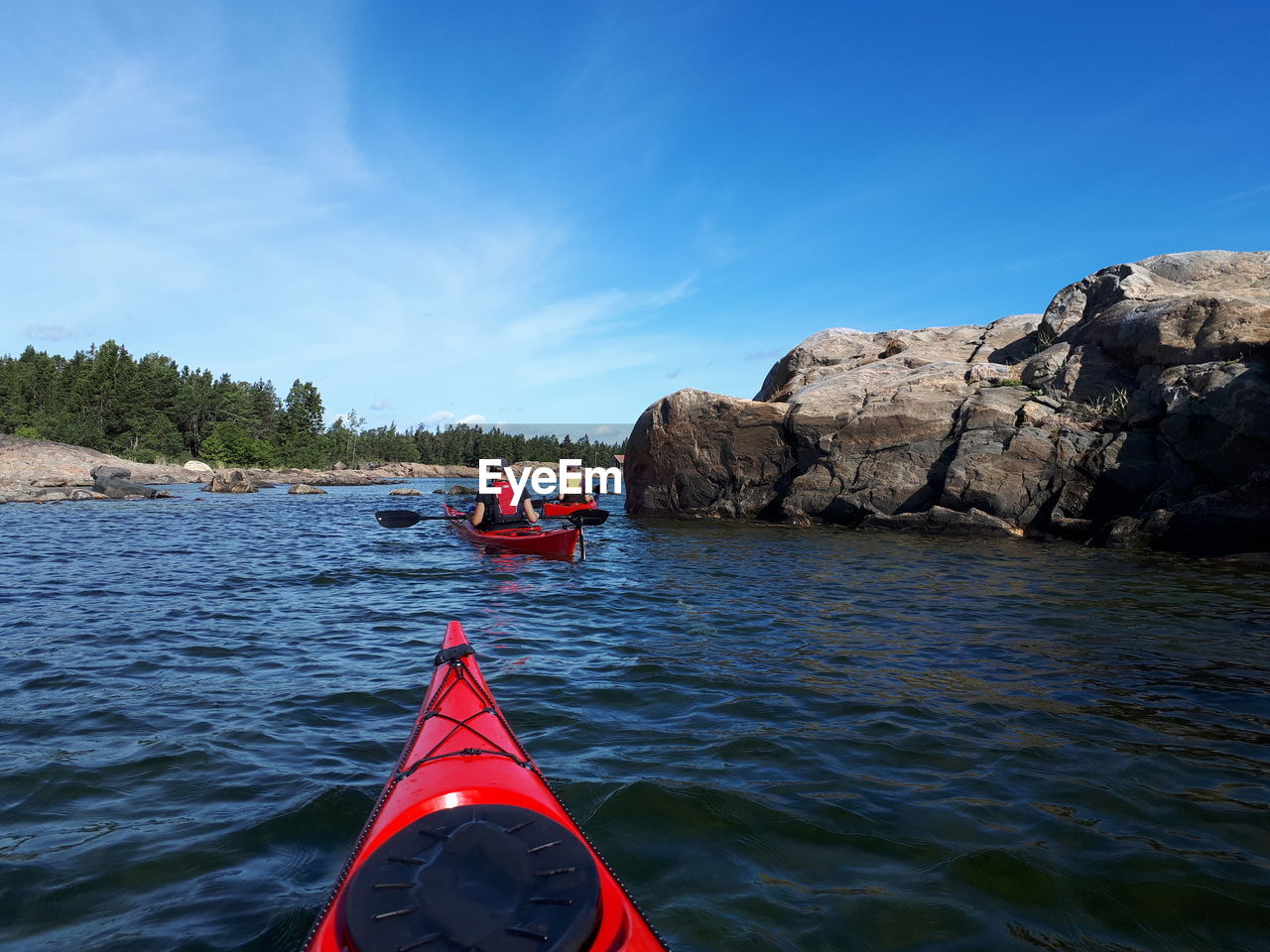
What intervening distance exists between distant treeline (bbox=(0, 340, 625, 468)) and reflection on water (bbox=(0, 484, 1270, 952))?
57.9m

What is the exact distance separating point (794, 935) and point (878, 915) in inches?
15.3

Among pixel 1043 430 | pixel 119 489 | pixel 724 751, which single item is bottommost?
pixel 724 751

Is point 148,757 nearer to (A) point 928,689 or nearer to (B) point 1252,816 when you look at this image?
(A) point 928,689

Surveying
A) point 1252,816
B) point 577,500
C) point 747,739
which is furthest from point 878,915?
point 577,500

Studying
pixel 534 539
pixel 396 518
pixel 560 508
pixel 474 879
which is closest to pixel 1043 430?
pixel 534 539

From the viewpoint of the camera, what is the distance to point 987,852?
3.20 metres

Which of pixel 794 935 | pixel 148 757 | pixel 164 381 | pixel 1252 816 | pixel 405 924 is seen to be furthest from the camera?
pixel 164 381

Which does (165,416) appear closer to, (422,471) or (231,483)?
(422,471)

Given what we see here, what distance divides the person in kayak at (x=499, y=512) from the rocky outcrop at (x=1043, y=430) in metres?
8.04

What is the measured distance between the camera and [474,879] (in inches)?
84.1

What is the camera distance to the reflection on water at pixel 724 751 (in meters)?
2.88

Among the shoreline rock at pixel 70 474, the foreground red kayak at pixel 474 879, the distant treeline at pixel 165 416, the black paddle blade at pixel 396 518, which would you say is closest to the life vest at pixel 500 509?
the black paddle blade at pixel 396 518

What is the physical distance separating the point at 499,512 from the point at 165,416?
65.7m

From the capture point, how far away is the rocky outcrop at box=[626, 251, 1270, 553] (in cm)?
1246
